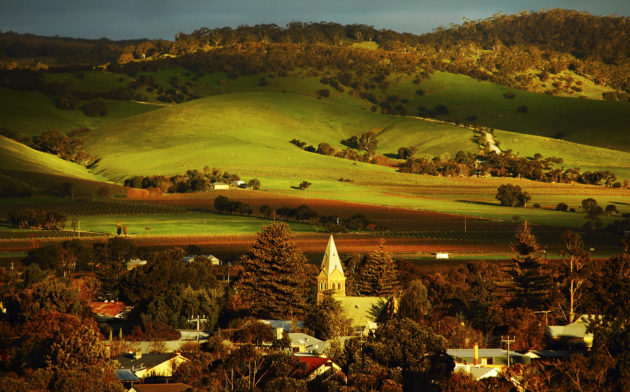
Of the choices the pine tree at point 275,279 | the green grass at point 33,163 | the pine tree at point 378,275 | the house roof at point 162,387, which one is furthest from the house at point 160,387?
the green grass at point 33,163

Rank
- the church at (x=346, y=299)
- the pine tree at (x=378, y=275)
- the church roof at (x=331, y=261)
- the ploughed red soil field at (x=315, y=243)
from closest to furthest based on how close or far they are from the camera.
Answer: the church at (x=346, y=299)
the church roof at (x=331, y=261)
the pine tree at (x=378, y=275)
the ploughed red soil field at (x=315, y=243)

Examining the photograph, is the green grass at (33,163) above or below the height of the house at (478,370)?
above

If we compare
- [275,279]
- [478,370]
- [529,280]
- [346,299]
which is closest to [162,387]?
[478,370]

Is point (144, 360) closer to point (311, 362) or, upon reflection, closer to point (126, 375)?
point (126, 375)

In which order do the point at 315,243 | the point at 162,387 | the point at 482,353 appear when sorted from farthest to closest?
1. the point at 315,243
2. the point at 482,353
3. the point at 162,387

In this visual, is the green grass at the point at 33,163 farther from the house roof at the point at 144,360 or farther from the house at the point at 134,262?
the house roof at the point at 144,360

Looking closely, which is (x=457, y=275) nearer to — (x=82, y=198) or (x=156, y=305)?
(x=156, y=305)
